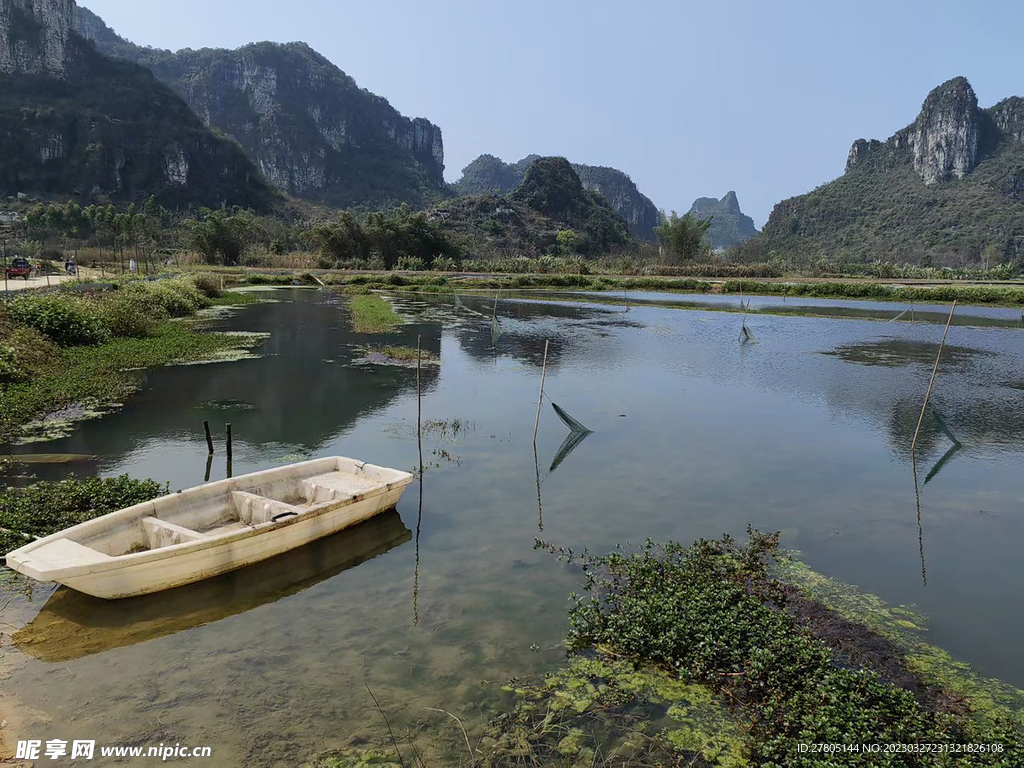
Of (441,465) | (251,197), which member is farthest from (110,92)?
(441,465)

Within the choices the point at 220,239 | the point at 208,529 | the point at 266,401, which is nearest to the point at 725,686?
the point at 208,529

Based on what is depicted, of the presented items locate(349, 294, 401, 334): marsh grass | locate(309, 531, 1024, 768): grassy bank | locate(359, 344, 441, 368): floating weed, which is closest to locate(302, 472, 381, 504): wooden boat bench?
locate(309, 531, 1024, 768): grassy bank

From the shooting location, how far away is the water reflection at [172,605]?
642cm

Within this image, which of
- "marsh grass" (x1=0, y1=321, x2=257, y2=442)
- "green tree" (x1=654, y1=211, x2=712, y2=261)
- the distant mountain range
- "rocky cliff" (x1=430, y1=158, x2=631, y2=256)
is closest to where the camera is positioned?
"marsh grass" (x1=0, y1=321, x2=257, y2=442)

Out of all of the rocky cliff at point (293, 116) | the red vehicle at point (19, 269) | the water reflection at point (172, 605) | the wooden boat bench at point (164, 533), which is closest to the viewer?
the water reflection at point (172, 605)

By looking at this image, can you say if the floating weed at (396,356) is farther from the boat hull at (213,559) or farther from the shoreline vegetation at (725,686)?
the shoreline vegetation at (725,686)

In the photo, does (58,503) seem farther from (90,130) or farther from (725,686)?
(90,130)

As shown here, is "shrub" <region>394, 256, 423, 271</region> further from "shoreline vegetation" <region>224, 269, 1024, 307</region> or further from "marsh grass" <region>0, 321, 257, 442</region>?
"marsh grass" <region>0, 321, 257, 442</region>

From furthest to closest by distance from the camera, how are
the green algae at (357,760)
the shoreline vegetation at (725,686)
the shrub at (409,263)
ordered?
the shrub at (409,263) < the shoreline vegetation at (725,686) < the green algae at (357,760)

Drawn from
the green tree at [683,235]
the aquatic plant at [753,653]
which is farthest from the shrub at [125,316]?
the green tree at [683,235]

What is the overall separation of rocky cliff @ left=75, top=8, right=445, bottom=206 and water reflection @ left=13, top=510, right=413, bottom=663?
160 metres

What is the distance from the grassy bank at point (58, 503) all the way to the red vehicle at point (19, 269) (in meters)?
33.5

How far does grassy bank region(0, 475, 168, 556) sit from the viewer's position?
25.6 feet

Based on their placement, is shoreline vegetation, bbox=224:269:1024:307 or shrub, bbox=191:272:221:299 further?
shoreline vegetation, bbox=224:269:1024:307
